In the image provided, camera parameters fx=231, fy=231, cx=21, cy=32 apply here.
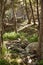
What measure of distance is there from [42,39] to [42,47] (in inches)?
14.3

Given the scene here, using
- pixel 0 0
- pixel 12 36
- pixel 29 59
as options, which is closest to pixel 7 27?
pixel 12 36

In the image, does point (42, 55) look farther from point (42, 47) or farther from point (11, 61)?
point (11, 61)

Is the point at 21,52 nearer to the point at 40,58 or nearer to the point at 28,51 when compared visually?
the point at 28,51

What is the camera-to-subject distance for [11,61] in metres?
9.63

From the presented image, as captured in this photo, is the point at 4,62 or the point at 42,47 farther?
the point at 42,47

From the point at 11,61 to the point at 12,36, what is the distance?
9.15 metres

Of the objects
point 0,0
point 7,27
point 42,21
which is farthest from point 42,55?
point 7,27

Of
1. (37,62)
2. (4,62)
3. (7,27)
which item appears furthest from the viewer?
(7,27)

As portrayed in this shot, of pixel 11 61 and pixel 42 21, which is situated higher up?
pixel 42 21

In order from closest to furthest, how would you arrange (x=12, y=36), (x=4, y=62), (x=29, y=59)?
(x=4, y=62) < (x=29, y=59) < (x=12, y=36)

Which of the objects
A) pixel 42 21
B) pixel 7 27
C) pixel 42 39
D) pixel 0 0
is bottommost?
pixel 7 27

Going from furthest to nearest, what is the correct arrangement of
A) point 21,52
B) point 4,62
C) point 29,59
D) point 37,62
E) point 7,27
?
point 7,27
point 21,52
point 29,59
point 37,62
point 4,62

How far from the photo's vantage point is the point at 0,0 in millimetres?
12867

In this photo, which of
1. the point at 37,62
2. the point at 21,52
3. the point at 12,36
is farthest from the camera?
the point at 12,36
